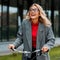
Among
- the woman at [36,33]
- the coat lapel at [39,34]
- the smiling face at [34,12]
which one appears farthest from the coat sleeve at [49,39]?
the smiling face at [34,12]

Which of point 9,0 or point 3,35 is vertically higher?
point 9,0

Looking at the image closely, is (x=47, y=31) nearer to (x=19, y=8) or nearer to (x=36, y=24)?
(x=36, y=24)

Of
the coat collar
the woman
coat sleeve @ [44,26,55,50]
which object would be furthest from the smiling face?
coat sleeve @ [44,26,55,50]

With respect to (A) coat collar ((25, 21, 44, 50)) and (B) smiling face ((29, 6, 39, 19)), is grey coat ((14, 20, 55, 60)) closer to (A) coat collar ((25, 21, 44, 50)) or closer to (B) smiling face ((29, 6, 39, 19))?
(A) coat collar ((25, 21, 44, 50))

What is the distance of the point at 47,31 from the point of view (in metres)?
6.08

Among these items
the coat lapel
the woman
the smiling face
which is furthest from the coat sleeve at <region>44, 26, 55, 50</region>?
the smiling face

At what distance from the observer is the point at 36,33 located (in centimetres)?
605

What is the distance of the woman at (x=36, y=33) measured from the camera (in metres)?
6.02

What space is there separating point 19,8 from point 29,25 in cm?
2137

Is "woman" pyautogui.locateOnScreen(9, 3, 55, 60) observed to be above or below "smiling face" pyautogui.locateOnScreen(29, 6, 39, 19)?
below

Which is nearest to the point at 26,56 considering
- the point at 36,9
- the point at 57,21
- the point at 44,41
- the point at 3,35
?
the point at 44,41

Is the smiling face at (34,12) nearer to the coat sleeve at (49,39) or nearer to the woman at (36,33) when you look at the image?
the woman at (36,33)

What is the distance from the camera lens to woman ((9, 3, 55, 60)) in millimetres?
6023

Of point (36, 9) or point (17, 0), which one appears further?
point (17, 0)
